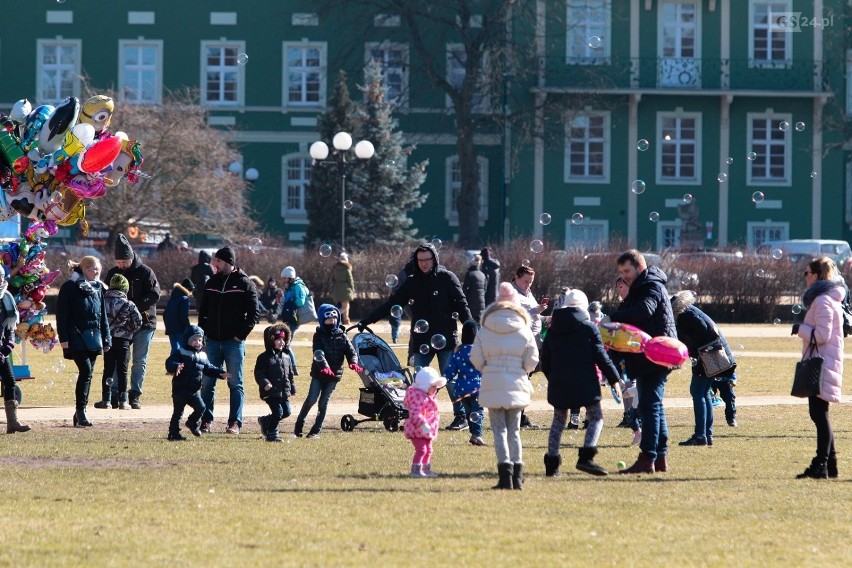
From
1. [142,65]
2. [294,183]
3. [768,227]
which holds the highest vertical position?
[142,65]

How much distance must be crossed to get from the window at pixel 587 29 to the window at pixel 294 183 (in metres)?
10.6

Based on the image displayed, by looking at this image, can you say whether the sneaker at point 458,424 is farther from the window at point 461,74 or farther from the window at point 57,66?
the window at point 57,66

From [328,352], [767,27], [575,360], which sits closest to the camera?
[575,360]

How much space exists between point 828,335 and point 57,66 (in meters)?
47.5

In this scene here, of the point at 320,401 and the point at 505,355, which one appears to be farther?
the point at 320,401

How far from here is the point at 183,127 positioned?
48312 mm

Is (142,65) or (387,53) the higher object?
(387,53)

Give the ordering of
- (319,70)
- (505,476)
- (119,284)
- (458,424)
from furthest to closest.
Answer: (319,70) → (119,284) → (458,424) → (505,476)

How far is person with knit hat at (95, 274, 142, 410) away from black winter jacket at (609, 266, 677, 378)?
6.69 m

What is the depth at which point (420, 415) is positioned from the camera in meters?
11.9

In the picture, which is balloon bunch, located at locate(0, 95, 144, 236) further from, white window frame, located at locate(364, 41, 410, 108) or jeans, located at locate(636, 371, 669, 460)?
white window frame, located at locate(364, 41, 410, 108)

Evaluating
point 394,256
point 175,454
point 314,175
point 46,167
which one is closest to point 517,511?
point 175,454

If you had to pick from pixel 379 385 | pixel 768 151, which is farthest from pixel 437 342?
pixel 768 151

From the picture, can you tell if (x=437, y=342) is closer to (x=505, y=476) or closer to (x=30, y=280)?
(x=505, y=476)
